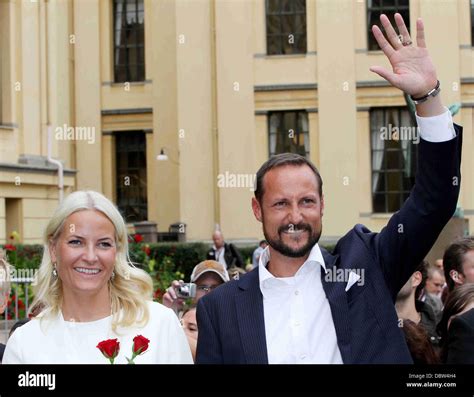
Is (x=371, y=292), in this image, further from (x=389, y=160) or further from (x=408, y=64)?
(x=389, y=160)

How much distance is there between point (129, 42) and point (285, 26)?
4.69 m

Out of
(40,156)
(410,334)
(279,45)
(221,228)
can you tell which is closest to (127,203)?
(221,228)

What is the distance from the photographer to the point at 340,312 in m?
2.84

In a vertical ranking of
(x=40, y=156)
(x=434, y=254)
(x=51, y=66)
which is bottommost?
(x=434, y=254)

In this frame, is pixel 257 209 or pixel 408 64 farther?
pixel 257 209

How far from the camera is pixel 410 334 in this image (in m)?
4.18

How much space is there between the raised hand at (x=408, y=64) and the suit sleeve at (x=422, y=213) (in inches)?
6.1

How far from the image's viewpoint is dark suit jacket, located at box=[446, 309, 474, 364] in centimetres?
324

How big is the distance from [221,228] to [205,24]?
17.1 ft

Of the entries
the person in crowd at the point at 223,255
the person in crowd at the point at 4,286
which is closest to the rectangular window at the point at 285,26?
the person in crowd at the point at 223,255

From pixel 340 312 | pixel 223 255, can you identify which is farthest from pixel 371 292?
pixel 223 255

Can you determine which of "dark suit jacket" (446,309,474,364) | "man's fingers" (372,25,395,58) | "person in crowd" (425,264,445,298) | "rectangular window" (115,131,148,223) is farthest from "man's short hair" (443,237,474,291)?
"rectangular window" (115,131,148,223)

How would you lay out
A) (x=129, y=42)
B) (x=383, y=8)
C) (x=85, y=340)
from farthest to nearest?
(x=129, y=42)
(x=383, y=8)
(x=85, y=340)

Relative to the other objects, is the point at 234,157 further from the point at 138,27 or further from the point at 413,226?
the point at 413,226
